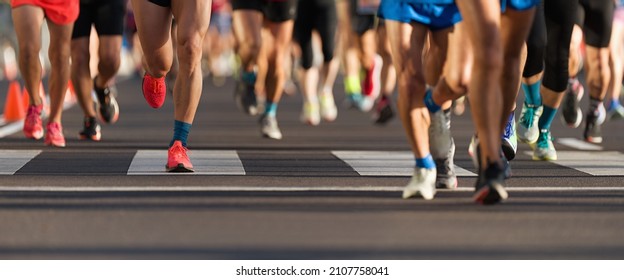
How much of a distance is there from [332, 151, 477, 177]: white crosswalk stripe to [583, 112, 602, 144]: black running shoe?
211 cm

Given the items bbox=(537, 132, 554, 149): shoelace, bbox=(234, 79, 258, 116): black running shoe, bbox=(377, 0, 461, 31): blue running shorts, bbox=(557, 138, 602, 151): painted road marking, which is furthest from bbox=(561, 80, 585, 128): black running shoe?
bbox=(377, 0, 461, 31): blue running shorts

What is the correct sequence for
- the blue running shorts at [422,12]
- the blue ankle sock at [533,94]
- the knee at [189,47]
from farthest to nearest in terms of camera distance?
the blue ankle sock at [533,94] → the knee at [189,47] → the blue running shorts at [422,12]

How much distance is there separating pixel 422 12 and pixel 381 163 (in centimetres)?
283

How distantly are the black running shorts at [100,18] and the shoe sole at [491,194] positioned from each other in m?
5.41

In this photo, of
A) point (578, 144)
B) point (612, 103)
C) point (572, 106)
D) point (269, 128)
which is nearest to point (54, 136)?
point (269, 128)

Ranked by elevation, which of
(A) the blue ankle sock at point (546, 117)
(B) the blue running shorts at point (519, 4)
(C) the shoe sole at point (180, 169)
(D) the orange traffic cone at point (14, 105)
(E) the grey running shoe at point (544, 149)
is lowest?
(D) the orange traffic cone at point (14, 105)

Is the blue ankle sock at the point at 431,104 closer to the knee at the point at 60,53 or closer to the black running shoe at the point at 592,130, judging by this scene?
the knee at the point at 60,53

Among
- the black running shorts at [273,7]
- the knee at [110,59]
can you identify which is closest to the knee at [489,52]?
the knee at [110,59]

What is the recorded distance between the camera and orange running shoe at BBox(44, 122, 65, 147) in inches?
498

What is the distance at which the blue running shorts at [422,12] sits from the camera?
8.45 metres

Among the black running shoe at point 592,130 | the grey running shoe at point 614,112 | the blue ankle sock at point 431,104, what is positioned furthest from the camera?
the grey running shoe at point 614,112
